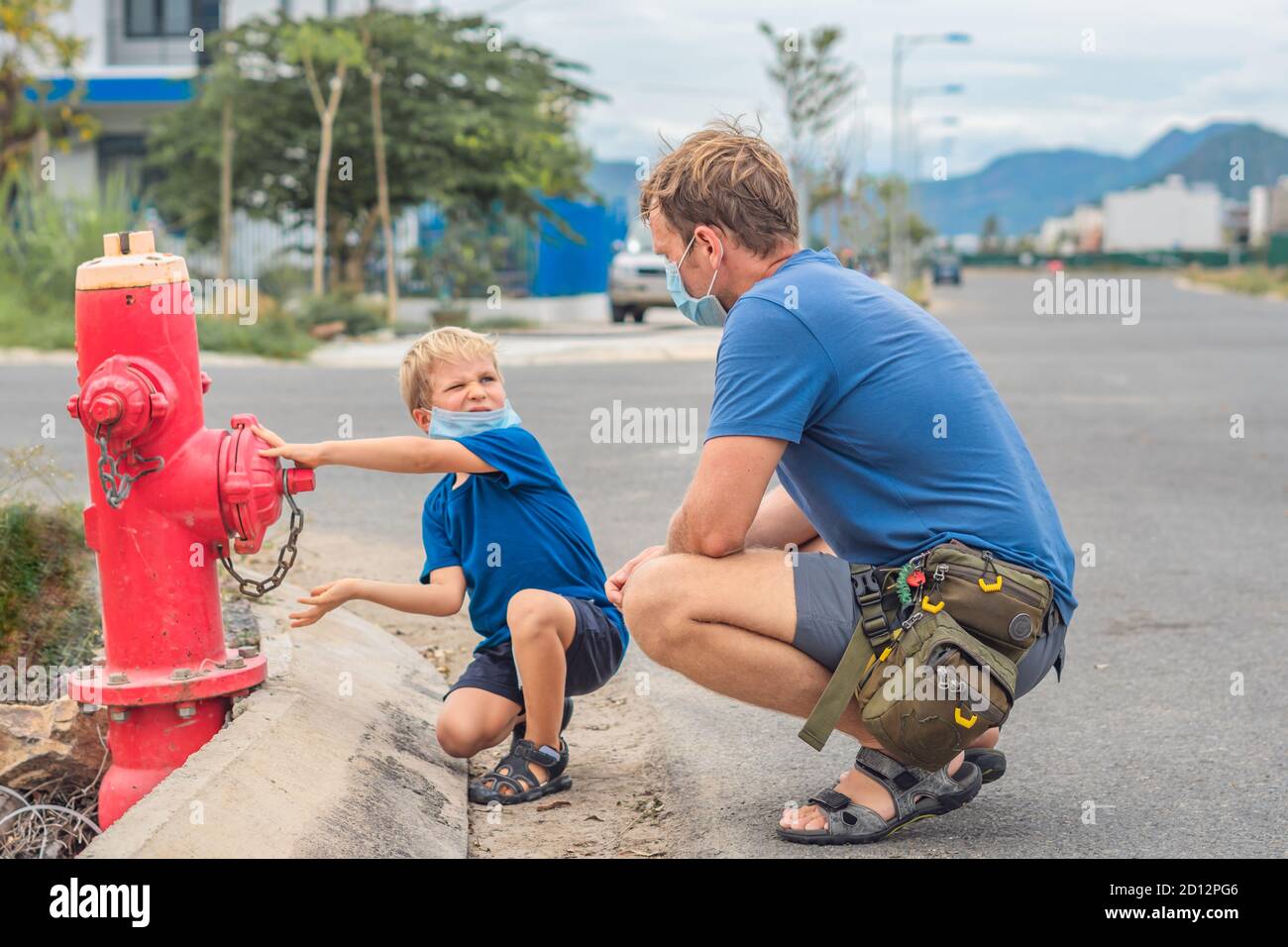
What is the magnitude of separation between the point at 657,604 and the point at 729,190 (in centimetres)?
94

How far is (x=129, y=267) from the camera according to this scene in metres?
3.48

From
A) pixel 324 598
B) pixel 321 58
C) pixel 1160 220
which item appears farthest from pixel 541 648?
pixel 1160 220

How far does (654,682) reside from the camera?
521 centimetres

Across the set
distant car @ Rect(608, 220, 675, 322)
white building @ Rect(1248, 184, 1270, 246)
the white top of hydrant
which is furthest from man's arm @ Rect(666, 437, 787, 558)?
white building @ Rect(1248, 184, 1270, 246)

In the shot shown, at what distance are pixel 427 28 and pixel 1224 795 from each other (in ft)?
75.5

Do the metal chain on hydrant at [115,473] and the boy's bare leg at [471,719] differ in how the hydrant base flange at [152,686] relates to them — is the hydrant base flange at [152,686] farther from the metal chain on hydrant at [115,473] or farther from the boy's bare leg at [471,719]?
the boy's bare leg at [471,719]

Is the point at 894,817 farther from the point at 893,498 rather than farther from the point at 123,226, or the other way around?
the point at 123,226

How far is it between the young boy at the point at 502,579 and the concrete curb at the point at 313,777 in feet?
0.65

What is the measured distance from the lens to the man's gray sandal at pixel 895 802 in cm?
349

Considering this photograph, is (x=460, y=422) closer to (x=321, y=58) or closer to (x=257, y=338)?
(x=257, y=338)

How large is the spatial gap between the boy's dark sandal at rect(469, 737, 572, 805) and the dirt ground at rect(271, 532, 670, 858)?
4 cm

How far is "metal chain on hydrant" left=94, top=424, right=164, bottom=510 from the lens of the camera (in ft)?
11.3

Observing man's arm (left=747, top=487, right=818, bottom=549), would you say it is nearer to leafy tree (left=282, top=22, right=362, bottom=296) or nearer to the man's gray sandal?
the man's gray sandal

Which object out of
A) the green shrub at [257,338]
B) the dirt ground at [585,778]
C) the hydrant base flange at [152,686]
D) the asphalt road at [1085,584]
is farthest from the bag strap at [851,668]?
the green shrub at [257,338]
